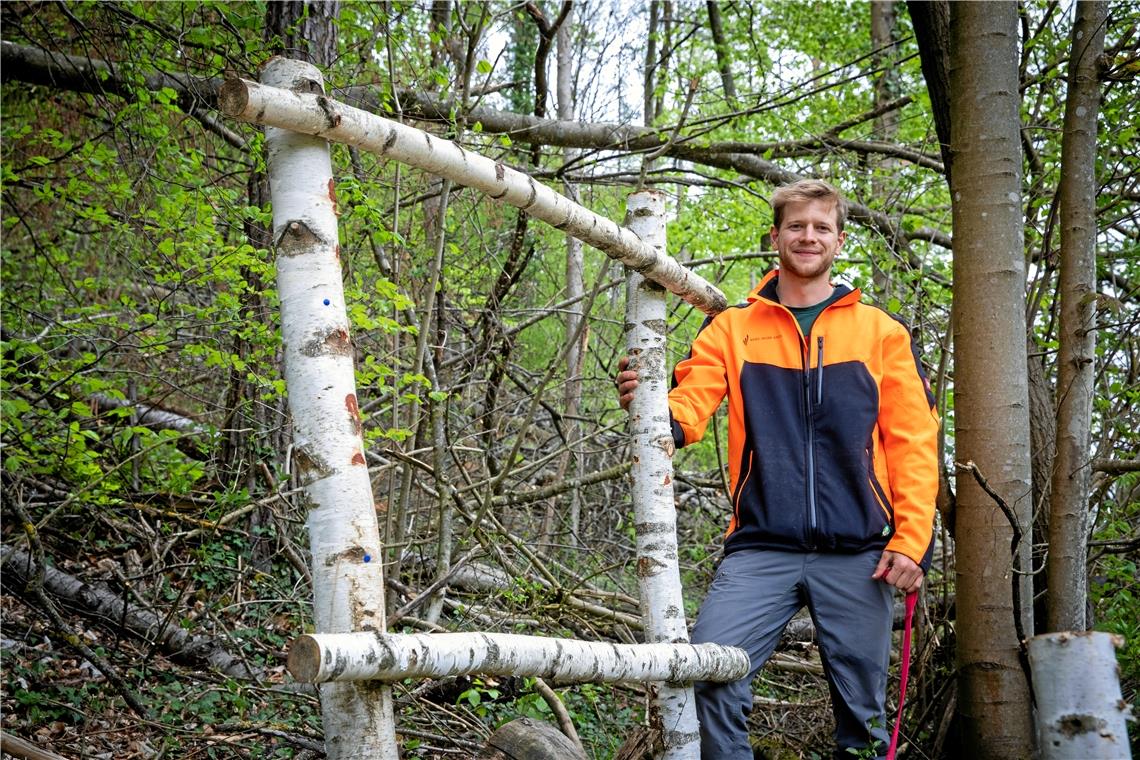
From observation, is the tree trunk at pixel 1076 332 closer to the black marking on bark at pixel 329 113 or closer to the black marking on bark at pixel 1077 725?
the black marking on bark at pixel 1077 725

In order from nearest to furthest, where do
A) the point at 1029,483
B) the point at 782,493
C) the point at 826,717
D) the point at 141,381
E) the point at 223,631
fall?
the point at 782,493
the point at 1029,483
the point at 826,717
the point at 223,631
the point at 141,381

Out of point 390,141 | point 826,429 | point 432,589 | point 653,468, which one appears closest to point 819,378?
point 826,429

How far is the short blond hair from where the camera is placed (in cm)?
330

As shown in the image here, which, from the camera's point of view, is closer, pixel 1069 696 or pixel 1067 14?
pixel 1069 696

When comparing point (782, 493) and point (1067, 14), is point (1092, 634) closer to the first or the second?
point (782, 493)

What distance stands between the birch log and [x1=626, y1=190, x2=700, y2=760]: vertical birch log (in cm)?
12

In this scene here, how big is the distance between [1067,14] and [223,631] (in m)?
4.88

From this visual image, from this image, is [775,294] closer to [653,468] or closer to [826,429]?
[826,429]

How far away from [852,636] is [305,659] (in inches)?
71.0

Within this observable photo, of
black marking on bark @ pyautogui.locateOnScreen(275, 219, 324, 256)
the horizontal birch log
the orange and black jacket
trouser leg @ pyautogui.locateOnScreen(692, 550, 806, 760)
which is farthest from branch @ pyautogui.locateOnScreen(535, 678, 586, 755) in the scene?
black marking on bark @ pyautogui.locateOnScreen(275, 219, 324, 256)

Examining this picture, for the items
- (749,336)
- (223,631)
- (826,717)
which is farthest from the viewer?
(223,631)

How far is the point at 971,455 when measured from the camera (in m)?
3.67

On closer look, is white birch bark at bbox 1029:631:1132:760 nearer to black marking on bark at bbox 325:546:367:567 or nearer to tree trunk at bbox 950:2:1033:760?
black marking on bark at bbox 325:546:367:567

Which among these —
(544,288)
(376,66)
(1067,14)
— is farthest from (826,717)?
(544,288)
